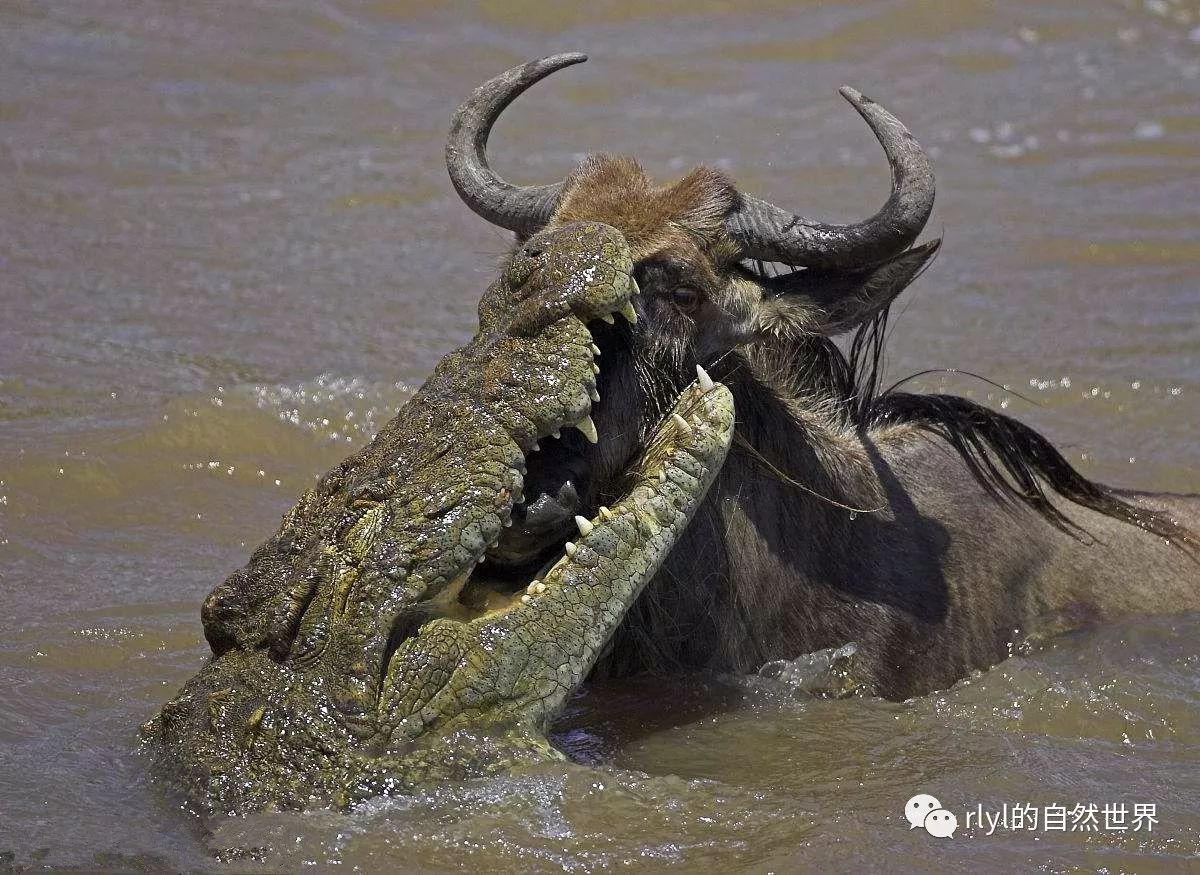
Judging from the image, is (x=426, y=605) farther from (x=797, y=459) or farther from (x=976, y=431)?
(x=976, y=431)

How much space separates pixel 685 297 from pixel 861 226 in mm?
670

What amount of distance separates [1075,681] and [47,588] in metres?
3.98

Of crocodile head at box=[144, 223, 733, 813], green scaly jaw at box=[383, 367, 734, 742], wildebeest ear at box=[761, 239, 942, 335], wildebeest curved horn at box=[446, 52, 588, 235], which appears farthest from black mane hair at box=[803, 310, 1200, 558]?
crocodile head at box=[144, 223, 733, 813]

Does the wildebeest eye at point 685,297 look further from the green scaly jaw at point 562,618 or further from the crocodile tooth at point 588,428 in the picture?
the crocodile tooth at point 588,428

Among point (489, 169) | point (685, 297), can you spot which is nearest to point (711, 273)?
point (685, 297)

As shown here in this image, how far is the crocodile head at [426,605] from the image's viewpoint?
4281 millimetres

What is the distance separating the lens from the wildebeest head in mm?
5211

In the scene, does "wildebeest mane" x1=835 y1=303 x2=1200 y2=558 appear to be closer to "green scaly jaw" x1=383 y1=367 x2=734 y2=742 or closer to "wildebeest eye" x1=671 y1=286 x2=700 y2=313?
"wildebeest eye" x1=671 y1=286 x2=700 y2=313

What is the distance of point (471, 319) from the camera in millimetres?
10812

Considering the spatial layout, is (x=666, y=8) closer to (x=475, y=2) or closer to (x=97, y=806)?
(x=475, y=2)

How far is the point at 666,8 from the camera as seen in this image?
17.8 meters

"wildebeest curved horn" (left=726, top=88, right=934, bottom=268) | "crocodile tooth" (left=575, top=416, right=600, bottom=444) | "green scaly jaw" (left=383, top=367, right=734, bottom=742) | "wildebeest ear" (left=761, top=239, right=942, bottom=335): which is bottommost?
"green scaly jaw" (left=383, top=367, right=734, bottom=742)

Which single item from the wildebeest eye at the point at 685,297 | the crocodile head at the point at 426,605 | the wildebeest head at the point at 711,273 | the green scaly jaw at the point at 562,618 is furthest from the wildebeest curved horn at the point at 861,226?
the crocodile head at the point at 426,605

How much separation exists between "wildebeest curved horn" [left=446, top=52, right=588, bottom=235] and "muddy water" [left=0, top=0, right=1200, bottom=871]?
1.30ft
